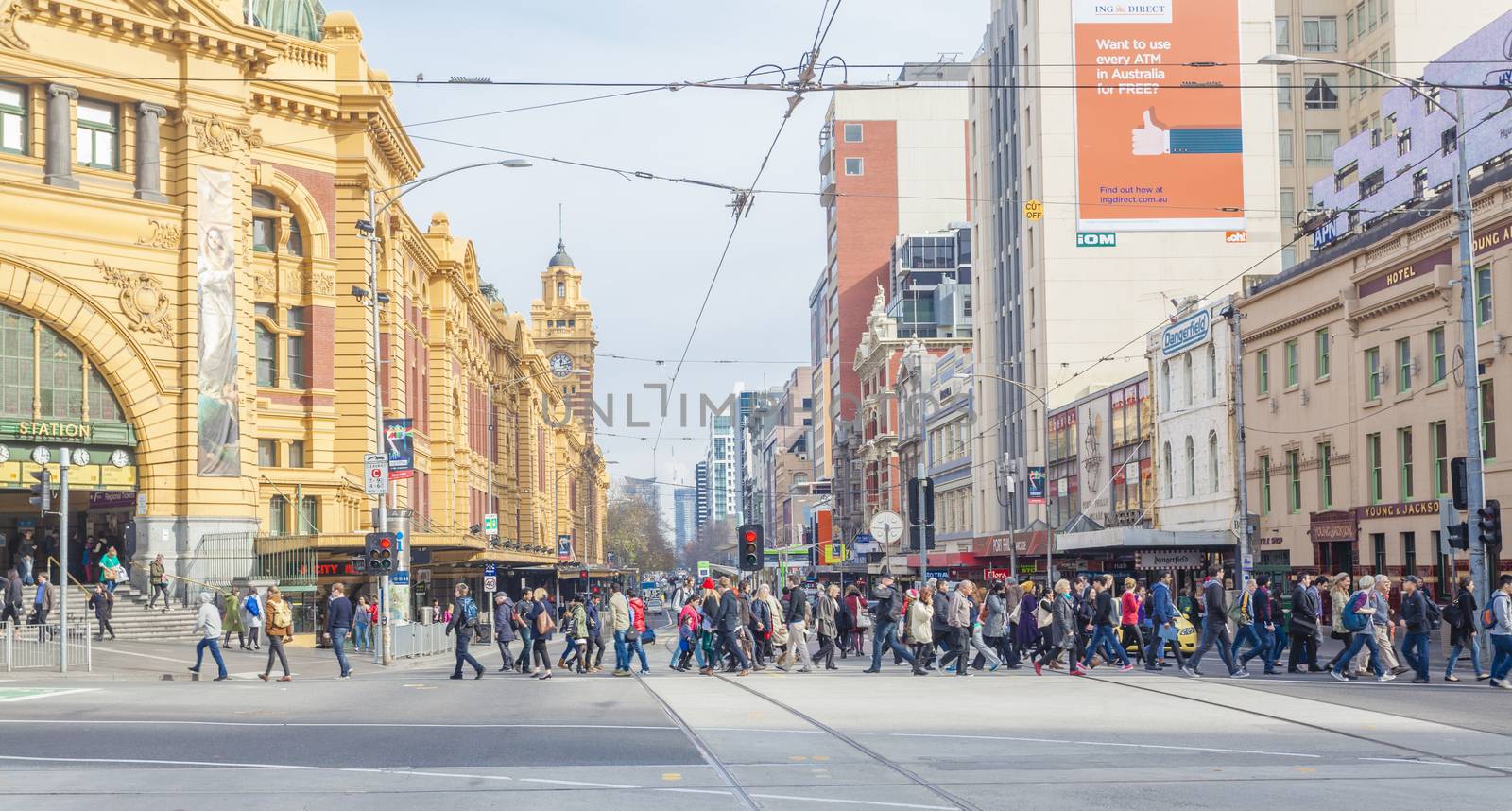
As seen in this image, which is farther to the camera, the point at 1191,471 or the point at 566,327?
the point at 566,327

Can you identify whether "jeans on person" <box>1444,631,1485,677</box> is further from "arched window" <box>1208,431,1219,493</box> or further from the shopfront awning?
"arched window" <box>1208,431,1219,493</box>

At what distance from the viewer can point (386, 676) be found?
1183 inches

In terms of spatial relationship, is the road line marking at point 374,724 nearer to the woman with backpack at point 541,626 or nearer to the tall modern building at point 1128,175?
the woman with backpack at point 541,626

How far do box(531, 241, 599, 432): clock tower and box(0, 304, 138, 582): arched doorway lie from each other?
13789 cm

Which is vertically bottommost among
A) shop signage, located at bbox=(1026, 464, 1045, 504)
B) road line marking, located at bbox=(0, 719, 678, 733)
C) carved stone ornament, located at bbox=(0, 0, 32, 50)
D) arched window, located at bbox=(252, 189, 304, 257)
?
road line marking, located at bbox=(0, 719, 678, 733)

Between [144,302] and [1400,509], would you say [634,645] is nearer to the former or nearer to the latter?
[1400,509]

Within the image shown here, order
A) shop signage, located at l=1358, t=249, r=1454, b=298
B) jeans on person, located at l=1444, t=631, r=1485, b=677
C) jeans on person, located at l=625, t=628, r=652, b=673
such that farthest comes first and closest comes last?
shop signage, located at l=1358, t=249, r=1454, b=298, jeans on person, located at l=625, t=628, r=652, b=673, jeans on person, located at l=1444, t=631, r=1485, b=677

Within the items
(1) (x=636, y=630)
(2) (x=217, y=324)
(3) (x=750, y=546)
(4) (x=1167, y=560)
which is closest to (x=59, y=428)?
(2) (x=217, y=324)

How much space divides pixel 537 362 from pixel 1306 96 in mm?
51835

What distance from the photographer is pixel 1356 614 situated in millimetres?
25406

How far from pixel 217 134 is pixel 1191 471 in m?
31.4

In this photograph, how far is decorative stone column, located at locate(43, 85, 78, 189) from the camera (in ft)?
135

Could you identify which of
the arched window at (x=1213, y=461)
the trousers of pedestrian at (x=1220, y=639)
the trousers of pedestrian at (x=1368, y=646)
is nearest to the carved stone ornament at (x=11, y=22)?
the trousers of pedestrian at (x=1220, y=639)

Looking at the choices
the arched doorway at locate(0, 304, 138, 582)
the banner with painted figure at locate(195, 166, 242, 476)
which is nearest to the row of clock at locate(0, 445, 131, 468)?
the arched doorway at locate(0, 304, 138, 582)
